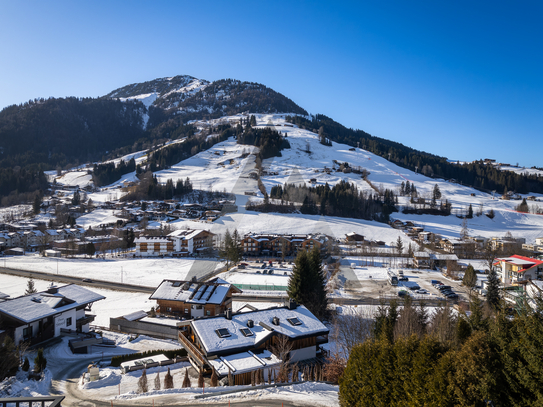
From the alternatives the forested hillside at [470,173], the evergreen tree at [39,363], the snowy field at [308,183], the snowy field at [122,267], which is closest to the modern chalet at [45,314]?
the evergreen tree at [39,363]

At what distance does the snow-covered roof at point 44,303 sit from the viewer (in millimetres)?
15450

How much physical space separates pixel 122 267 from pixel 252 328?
1193 inches

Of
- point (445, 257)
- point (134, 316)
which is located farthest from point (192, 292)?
point (445, 257)

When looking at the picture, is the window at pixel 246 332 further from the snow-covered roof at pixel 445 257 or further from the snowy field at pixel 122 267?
the snow-covered roof at pixel 445 257

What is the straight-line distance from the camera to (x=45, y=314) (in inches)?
643

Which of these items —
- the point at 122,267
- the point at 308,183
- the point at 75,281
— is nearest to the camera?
the point at 75,281

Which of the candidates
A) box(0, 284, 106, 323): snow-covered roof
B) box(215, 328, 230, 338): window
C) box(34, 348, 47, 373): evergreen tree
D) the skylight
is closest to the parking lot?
the skylight

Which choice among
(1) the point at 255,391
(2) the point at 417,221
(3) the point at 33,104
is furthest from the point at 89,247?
(3) the point at 33,104

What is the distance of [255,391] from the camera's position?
9102 mm

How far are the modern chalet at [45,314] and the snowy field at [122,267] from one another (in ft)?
42.6

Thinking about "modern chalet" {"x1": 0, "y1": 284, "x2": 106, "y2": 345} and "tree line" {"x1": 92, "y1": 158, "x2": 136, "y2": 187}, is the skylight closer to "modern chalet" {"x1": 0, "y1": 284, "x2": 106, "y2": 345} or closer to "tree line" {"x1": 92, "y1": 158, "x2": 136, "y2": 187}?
"modern chalet" {"x1": 0, "y1": 284, "x2": 106, "y2": 345}

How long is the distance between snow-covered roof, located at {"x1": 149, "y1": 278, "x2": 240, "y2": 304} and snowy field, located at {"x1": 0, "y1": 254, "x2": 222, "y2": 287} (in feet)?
34.9

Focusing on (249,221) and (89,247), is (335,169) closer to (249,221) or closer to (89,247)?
(249,221)

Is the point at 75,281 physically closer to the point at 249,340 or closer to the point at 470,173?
the point at 249,340
